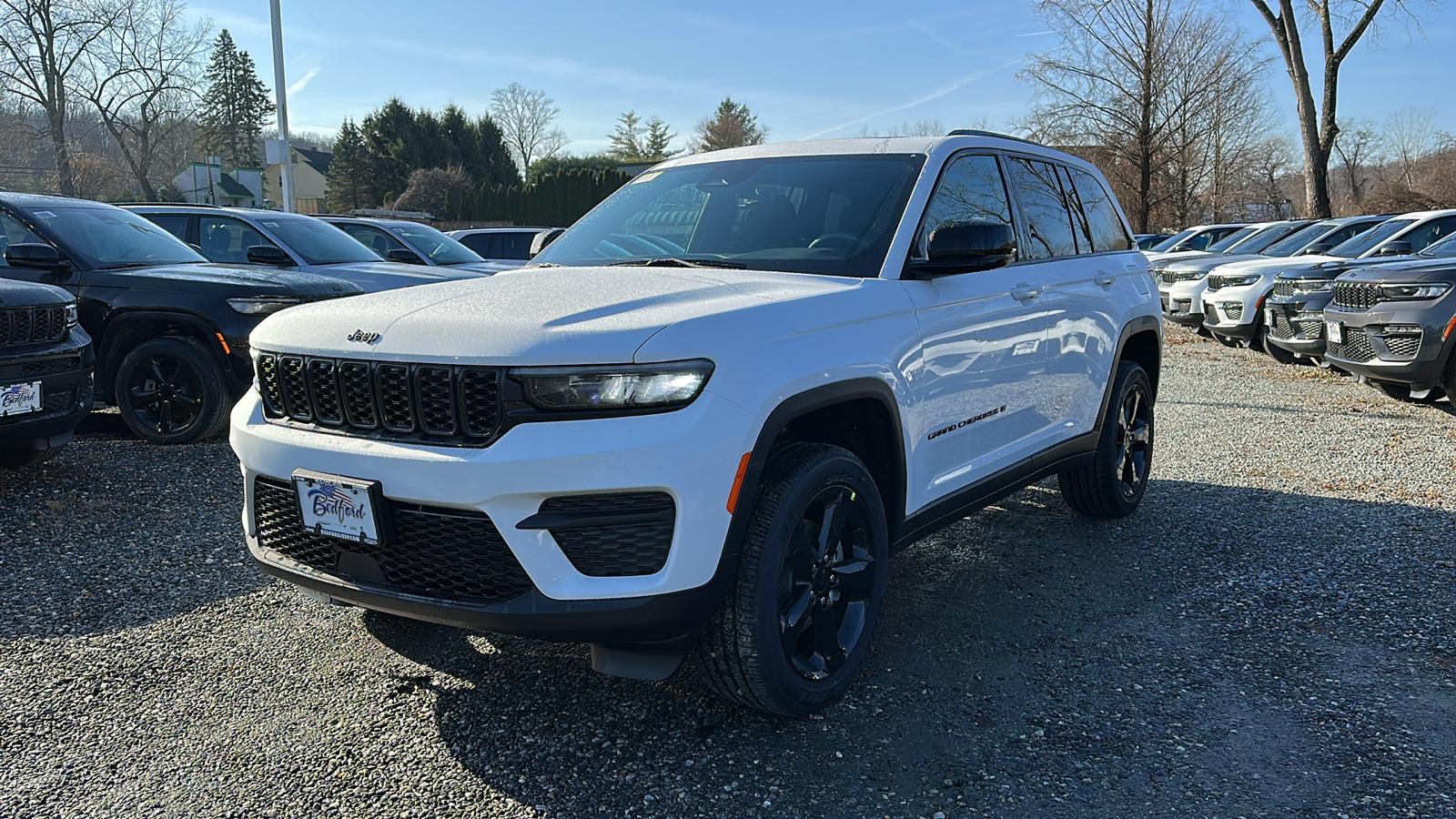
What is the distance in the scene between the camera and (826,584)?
315 cm

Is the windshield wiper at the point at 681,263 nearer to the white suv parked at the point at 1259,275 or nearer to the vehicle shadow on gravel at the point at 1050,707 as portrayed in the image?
the vehicle shadow on gravel at the point at 1050,707

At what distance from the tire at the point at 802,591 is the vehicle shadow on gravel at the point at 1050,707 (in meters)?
0.19

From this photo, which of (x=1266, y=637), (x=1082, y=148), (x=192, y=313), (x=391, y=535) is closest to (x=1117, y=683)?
(x=1266, y=637)

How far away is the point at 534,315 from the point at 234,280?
4962 mm

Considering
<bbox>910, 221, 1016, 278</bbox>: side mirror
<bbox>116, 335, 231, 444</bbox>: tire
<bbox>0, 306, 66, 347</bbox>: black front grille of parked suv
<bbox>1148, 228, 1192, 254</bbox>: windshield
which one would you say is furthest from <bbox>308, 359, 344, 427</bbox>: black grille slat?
<bbox>1148, 228, 1192, 254</bbox>: windshield

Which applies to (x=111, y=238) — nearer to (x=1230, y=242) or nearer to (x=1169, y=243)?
(x=1230, y=242)

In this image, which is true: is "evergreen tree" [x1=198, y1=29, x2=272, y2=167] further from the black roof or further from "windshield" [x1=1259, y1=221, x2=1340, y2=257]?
"windshield" [x1=1259, y1=221, x2=1340, y2=257]

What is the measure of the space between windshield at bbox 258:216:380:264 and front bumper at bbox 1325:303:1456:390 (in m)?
9.01

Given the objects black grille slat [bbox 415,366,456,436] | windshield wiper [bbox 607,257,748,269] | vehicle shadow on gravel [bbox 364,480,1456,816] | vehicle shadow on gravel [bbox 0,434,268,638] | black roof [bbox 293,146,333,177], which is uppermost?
black roof [bbox 293,146,333,177]

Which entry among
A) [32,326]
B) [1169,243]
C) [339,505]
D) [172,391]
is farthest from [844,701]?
[1169,243]

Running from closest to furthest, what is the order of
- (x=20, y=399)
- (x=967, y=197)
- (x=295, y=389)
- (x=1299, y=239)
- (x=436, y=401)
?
1. (x=436, y=401)
2. (x=295, y=389)
3. (x=967, y=197)
4. (x=20, y=399)
5. (x=1299, y=239)

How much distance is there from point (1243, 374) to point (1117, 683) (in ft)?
30.8

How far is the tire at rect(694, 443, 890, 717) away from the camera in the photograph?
2777mm

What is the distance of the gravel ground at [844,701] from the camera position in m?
2.73
